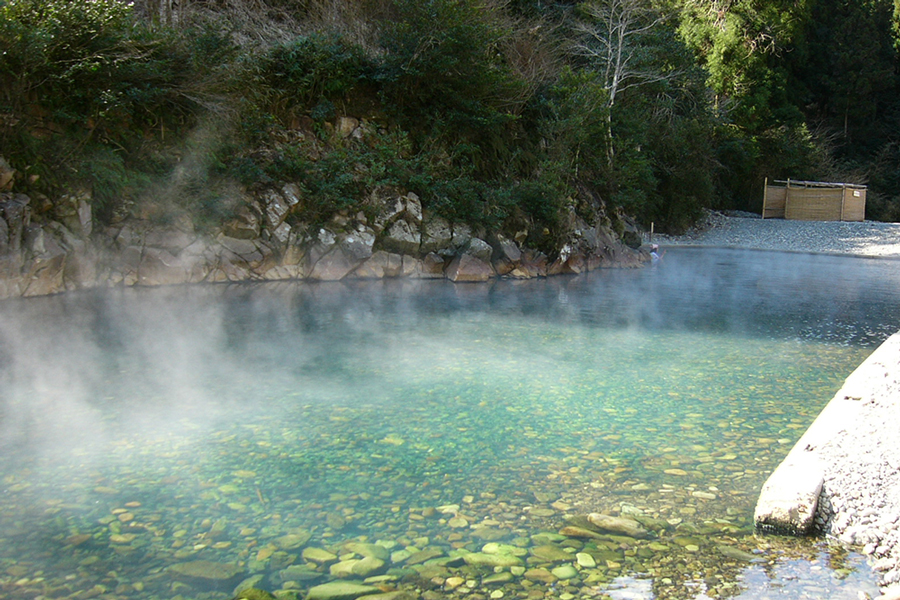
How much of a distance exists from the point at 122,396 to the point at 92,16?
6270 mm

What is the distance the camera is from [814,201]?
2605 centimetres

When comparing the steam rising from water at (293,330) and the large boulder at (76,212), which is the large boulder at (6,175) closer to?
the large boulder at (76,212)

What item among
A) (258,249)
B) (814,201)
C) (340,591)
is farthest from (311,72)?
(814,201)

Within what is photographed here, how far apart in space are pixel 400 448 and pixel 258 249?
7.99 metres

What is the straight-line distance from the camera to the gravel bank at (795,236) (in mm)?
20681

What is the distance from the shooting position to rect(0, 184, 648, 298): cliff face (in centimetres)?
889

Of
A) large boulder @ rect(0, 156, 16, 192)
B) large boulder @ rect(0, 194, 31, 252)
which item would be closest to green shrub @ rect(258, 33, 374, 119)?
large boulder @ rect(0, 156, 16, 192)

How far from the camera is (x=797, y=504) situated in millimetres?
3021

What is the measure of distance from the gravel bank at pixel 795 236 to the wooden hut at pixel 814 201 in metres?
1.31

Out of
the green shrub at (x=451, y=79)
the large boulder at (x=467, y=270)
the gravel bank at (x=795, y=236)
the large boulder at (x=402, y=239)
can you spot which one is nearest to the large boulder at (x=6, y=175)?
the large boulder at (x=402, y=239)

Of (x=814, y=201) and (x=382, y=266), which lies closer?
(x=382, y=266)

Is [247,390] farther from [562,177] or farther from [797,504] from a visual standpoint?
[562,177]

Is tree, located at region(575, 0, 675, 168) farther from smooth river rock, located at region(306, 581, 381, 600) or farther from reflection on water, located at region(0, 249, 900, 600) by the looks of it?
smooth river rock, located at region(306, 581, 381, 600)

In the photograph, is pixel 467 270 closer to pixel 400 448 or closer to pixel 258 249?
pixel 258 249
